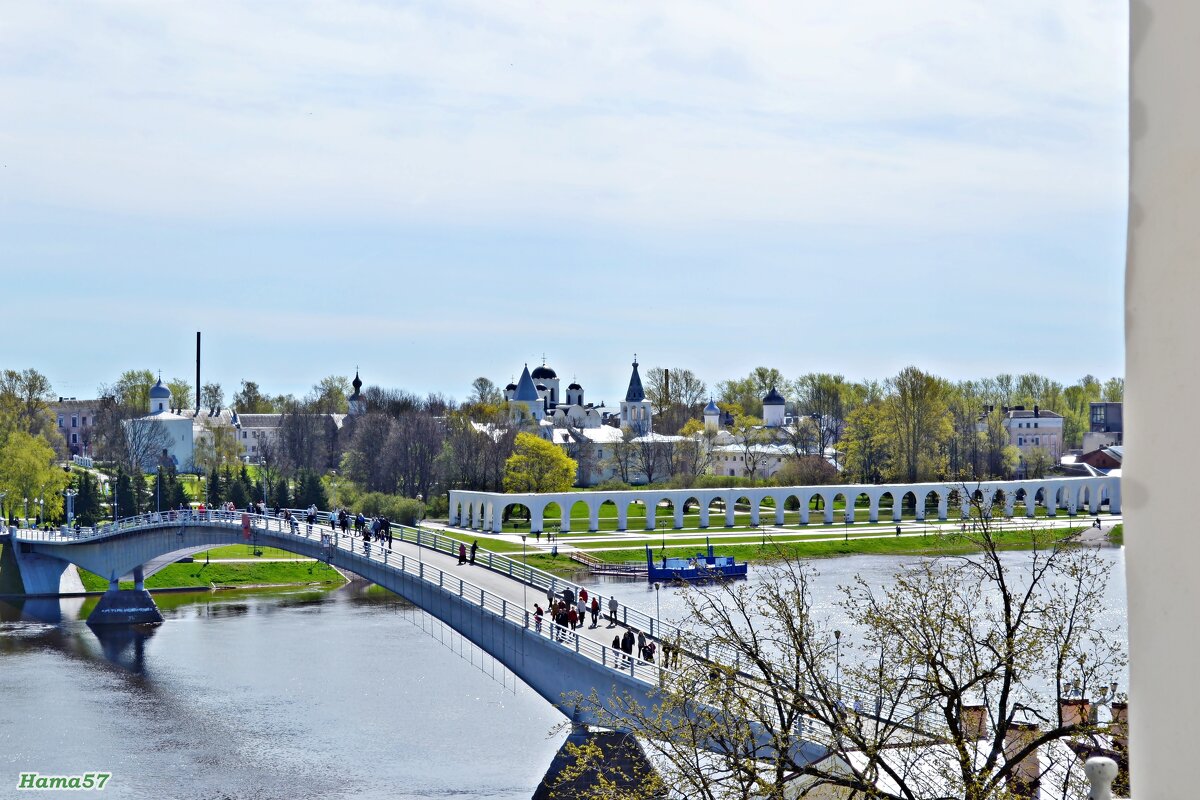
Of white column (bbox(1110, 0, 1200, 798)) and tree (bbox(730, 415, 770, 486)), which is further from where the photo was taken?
tree (bbox(730, 415, 770, 486))

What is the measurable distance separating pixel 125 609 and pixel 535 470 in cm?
4107

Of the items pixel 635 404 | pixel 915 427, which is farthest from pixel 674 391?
pixel 915 427

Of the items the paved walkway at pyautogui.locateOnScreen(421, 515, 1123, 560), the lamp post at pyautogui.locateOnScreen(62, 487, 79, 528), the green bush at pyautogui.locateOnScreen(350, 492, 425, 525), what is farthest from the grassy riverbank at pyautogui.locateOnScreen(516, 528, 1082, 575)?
the lamp post at pyautogui.locateOnScreen(62, 487, 79, 528)

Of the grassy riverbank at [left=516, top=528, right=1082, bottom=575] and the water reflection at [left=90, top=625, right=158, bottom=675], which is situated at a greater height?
the grassy riverbank at [left=516, top=528, right=1082, bottom=575]

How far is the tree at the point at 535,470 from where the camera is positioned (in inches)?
3834

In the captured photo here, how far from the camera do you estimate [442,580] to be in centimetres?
4041

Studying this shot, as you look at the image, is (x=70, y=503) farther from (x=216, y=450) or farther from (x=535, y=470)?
(x=216, y=450)

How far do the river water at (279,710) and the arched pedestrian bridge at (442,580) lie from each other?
2019 mm

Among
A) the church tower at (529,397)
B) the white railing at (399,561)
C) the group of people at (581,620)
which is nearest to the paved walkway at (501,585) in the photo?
the group of people at (581,620)

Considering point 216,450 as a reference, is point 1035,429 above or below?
above

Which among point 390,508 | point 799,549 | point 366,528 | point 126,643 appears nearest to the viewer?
point 366,528

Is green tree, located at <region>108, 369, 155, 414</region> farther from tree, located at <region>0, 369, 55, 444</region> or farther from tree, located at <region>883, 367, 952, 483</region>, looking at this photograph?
tree, located at <region>883, 367, 952, 483</region>

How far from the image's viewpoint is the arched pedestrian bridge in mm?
30641

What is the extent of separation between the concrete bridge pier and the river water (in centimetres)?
119
